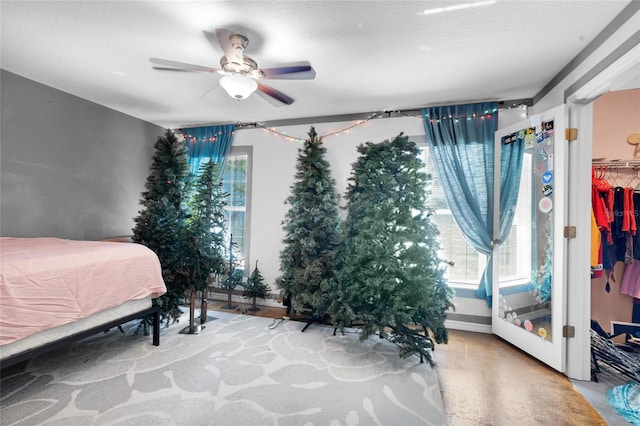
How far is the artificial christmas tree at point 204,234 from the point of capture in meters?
3.05

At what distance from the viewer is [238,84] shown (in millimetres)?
1968

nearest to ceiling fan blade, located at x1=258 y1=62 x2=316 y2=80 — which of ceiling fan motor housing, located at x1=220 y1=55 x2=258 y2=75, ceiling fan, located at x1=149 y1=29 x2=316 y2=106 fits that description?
ceiling fan, located at x1=149 y1=29 x2=316 y2=106

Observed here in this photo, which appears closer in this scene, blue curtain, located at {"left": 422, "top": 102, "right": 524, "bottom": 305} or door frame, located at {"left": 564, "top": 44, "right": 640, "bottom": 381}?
door frame, located at {"left": 564, "top": 44, "right": 640, "bottom": 381}

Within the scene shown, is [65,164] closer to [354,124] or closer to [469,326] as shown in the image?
[354,124]

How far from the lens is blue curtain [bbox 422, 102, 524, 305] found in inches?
126

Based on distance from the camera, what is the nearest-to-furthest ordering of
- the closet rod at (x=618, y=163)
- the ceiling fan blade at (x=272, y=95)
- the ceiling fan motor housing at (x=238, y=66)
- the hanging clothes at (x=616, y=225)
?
1. the ceiling fan motor housing at (x=238, y=66)
2. the ceiling fan blade at (x=272, y=95)
3. the hanging clothes at (x=616, y=225)
4. the closet rod at (x=618, y=163)

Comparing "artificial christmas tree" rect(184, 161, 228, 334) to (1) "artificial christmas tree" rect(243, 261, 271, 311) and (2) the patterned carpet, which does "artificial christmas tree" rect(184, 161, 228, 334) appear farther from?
(1) "artificial christmas tree" rect(243, 261, 271, 311)

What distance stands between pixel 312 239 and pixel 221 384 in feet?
5.38

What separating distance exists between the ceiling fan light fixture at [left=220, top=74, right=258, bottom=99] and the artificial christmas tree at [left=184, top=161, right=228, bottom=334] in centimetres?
138

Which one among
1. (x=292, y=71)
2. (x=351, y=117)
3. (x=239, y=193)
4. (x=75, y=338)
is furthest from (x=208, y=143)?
(x=75, y=338)

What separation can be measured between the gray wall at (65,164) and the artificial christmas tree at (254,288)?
1946mm

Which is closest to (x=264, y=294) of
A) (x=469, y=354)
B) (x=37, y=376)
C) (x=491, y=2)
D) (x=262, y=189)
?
(x=262, y=189)

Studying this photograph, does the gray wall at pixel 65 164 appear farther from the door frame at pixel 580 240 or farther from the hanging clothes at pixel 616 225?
the hanging clothes at pixel 616 225

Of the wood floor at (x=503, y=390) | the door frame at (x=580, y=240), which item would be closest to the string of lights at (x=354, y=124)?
the door frame at (x=580, y=240)
